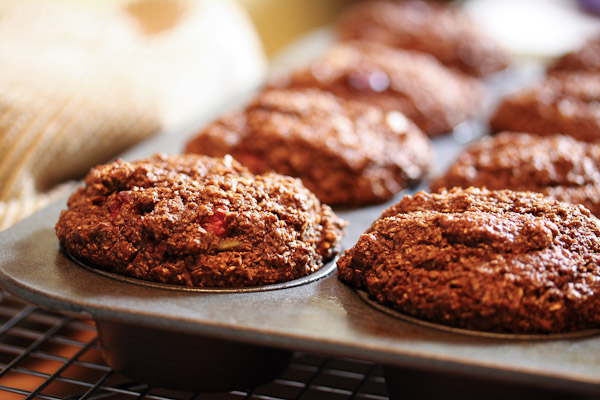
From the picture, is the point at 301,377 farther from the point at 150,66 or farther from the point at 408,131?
the point at 150,66

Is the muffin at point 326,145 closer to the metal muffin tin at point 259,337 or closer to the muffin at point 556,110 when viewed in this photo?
the metal muffin tin at point 259,337

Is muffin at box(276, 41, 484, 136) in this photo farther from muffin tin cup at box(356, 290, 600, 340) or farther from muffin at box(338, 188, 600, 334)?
muffin tin cup at box(356, 290, 600, 340)

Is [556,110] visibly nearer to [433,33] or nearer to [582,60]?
[582,60]

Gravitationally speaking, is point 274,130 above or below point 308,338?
above

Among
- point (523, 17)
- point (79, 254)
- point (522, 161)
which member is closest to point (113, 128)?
point (79, 254)

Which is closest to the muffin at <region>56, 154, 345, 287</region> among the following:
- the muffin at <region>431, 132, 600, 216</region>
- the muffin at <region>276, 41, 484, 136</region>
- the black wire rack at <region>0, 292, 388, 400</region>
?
the black wire rack at <region>0, 292, 388, 400</region>

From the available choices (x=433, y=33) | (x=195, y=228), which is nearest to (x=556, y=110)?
(x=433, y=33)
